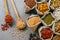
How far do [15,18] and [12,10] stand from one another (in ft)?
0.21

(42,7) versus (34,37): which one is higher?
(42,7)

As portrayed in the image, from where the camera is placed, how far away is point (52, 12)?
1.14m

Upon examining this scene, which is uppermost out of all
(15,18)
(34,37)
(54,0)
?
(54,0)

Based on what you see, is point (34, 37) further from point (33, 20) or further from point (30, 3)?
point (30, 3)

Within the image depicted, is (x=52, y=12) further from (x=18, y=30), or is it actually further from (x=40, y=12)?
(x=18, y=30)

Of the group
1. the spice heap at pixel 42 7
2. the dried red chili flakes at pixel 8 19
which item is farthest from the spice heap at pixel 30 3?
the dried red chili flakes at pixel 8 19

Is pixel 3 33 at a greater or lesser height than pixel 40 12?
lesser

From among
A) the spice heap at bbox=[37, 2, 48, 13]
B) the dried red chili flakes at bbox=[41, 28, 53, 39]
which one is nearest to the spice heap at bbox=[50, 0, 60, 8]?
the spice heap at bbox=[37, 2, 48, 13]

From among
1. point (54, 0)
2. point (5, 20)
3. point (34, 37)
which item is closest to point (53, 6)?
point (54, 0)

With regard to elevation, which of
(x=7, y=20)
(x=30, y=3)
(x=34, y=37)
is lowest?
(x=34, y=37)

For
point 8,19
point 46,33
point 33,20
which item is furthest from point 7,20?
point 46,33

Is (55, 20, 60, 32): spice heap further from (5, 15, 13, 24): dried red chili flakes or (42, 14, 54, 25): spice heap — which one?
(5, 15, 13, 24): dried red chili flakes

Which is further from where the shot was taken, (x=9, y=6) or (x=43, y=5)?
(x=9, y=6)

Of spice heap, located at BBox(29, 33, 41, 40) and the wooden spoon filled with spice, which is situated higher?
the wooden spoon filled with spice
